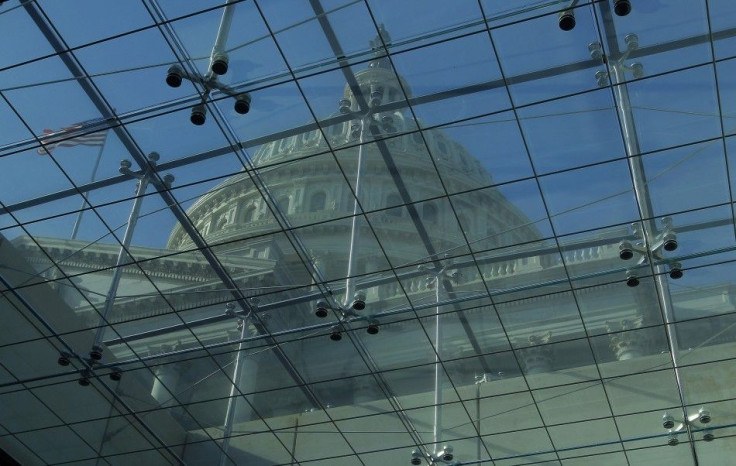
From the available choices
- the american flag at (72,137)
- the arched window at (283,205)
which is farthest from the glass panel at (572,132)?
the american flag at (72,137)

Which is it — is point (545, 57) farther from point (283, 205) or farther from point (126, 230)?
point (126, 230)

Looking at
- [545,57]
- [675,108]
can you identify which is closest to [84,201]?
[545,57]

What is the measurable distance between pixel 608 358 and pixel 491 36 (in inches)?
330

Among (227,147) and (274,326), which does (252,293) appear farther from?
(227,147)

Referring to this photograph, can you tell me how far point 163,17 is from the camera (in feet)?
56.7

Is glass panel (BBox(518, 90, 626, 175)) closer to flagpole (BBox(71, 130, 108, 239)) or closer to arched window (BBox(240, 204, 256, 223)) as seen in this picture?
arched window (BBox(240, 204, 256, 223))

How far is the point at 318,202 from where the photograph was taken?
21.0 metres

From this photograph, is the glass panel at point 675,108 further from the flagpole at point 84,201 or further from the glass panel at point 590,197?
the flagpole at point 84,201

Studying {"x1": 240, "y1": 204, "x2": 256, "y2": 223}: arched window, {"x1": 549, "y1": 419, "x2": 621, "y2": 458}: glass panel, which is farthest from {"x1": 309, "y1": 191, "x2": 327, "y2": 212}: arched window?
{"x1": 549, "y1": 419, "x2": 621, "y2": 458}: glass panel

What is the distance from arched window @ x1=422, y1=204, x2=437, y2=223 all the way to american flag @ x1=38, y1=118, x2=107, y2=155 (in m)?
6.00

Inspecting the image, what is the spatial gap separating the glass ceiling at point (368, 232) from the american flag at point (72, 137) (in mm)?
69

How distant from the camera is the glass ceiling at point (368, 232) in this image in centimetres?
1747

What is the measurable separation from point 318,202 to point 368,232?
117cm

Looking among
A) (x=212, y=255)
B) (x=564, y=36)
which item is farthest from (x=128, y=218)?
(x=564, y=36)
